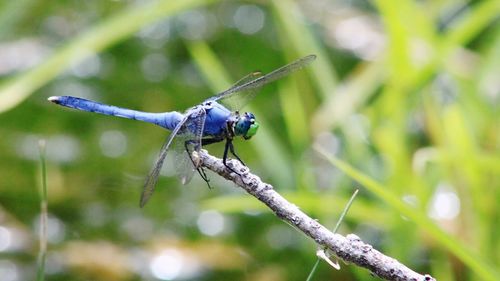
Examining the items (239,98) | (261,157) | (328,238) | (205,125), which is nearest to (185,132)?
(205,125)

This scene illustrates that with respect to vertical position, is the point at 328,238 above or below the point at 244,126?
below

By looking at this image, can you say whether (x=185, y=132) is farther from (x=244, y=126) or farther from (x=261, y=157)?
(x=261, y=157)

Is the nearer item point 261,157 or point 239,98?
point 239,98

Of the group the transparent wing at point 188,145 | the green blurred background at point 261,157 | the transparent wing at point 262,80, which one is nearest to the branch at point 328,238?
the transparent wing at point 188,145

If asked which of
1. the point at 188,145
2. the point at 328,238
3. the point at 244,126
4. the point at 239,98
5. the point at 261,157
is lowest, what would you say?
the point at 328,238

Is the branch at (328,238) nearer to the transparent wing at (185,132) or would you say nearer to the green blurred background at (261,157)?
the transparent wing at (185,132)

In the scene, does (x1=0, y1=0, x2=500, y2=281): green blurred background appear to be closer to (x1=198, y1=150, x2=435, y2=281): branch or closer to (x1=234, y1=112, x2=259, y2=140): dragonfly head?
(x1=234, y1=112, x2=259, y2=140): dragonfly head

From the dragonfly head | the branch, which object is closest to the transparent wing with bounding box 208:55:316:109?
the dragonfly head
